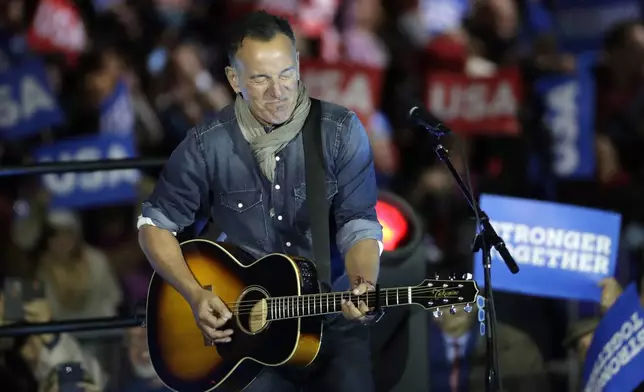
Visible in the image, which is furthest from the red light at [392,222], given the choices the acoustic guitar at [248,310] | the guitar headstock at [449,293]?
the guitar headstock at [449,293]

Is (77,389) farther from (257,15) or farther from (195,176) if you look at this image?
(257,15)

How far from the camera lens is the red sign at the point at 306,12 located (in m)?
8.85

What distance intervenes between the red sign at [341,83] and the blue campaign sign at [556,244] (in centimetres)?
313

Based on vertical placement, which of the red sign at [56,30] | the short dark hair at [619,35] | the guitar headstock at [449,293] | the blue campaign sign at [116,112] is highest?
the red sign at [56,30]

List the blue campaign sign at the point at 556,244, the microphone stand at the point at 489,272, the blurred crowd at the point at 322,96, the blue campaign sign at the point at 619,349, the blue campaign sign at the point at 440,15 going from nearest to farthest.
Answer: the microphone stand at the point at 489,272 → the blue campaign sign at the point at 619,349 → the blue campaign sign at the point at 556,244 → the blurred crowd at the point at 322,96 → the blue campaign sign at the point at 440,15

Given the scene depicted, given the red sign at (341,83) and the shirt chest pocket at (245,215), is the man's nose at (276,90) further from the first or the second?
the red sign at (341,83)

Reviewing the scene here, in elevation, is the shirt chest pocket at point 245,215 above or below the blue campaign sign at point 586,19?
below

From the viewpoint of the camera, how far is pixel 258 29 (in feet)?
13.4

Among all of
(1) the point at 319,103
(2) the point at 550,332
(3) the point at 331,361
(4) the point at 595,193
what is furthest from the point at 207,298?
(4) the point at 595,193

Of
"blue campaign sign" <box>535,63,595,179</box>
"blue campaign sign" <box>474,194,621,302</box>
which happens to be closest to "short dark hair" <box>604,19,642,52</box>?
"blue campaign sign" <box>535,63,595,179</box>

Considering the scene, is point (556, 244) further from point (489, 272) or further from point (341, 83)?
point (341, 83)

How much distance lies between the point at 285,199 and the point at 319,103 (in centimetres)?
39

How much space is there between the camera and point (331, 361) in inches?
161

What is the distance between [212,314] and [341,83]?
176 inches
